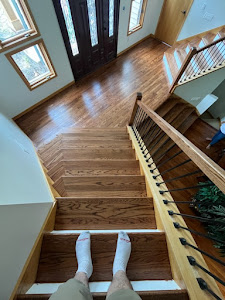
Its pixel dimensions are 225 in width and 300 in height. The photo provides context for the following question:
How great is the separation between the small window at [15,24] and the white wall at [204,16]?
11.5 feet

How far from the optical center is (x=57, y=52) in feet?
9.02

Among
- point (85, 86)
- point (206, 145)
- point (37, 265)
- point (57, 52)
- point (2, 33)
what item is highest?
point (2, 33)

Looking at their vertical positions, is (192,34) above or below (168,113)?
above

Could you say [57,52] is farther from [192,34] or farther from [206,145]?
[206,145]

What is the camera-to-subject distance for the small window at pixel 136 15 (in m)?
3.53

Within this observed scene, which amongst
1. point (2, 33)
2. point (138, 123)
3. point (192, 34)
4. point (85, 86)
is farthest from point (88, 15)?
point (192, 34)

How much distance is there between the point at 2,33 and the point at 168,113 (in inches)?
122

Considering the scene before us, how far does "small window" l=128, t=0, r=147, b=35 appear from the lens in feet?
11.6

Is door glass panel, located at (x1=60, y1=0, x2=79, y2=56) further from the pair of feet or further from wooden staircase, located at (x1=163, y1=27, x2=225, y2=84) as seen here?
the pair of feet

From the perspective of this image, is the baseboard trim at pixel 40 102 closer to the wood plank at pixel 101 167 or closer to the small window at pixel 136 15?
the wood plank at pixel 101 167

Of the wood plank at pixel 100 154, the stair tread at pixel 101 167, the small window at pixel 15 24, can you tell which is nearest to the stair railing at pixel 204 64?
the wood plank at pixel 100 154

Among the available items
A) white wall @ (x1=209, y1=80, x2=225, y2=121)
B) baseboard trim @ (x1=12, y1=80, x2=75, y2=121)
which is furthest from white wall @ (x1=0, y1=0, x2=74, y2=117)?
white wall @ (x1=209, y1=80, x2=225, y2=121)

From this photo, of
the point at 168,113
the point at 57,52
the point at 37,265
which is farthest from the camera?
the point at 168,113

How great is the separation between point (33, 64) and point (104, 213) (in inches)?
109
